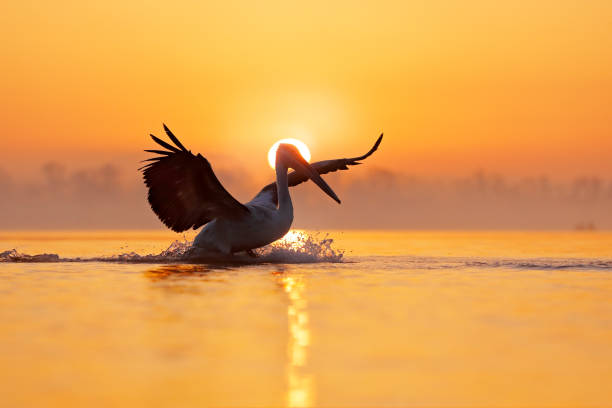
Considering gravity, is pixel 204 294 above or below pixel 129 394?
above

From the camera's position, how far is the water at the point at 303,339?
200 inches

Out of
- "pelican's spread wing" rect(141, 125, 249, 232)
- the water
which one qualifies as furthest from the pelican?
the water

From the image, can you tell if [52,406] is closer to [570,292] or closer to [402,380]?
[402,380]

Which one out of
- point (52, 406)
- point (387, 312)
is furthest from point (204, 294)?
point (52, 406)

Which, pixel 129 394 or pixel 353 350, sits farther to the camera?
pixel 353 350

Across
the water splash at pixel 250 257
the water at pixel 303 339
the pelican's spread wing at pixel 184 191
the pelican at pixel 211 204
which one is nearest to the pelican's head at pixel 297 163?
the pelican at pixel 211 204

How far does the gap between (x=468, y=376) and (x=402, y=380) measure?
1.58 feet

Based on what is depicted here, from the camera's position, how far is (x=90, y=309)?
873 cm

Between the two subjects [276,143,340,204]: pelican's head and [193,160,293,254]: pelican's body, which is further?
[276,143,340,204]: pelican's head

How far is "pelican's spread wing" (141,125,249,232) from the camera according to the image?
42.8ft

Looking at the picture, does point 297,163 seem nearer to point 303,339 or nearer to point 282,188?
point 282,188

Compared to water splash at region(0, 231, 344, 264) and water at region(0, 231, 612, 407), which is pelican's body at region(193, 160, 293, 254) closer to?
water splash at region(0, 231, 344, 264)

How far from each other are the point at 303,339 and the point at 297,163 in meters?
8.92

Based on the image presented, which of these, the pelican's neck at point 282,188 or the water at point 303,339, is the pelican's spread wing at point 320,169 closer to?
the pelican's neck at point 282,188
